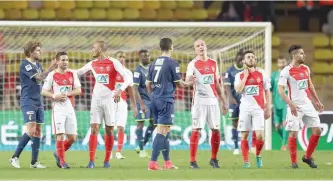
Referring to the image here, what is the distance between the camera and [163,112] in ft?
54.9

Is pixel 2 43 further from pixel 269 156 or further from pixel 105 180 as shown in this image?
pixel 105 180

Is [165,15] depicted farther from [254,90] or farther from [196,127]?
[196,127]

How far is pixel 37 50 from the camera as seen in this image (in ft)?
57.1

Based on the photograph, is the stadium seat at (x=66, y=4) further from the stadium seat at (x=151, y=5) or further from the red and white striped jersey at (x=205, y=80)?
the red and white striped jersey at (x=205, y=80)

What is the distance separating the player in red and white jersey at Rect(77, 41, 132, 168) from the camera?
17.3 meters

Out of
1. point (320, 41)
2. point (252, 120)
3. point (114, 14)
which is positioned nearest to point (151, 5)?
point (114, 14)

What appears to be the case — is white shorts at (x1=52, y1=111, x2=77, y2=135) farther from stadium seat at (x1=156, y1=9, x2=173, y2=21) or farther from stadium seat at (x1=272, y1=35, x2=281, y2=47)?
stadium seat at (x1=272, y1=35, x2=281, y2=47)

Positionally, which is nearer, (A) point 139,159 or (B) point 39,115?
(B) point 39,115

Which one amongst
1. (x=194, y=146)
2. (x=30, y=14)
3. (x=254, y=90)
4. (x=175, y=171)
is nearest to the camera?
(x=175, y=171)

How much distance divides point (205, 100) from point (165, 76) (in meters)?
1.15

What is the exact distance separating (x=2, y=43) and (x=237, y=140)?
5.47 metres

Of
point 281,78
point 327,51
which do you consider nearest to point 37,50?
point 281,78

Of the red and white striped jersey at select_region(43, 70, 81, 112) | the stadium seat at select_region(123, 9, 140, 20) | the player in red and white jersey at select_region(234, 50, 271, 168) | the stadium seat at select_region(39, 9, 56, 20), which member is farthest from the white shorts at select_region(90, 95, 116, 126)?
the stadium seat at select_region(123, 9, 140, 20)

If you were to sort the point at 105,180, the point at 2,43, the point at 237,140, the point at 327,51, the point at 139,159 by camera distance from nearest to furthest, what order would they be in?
the point at 105,180 < the point at 139,159 < the point at 237,140 < the point at 2,43 < the point at 327,51
